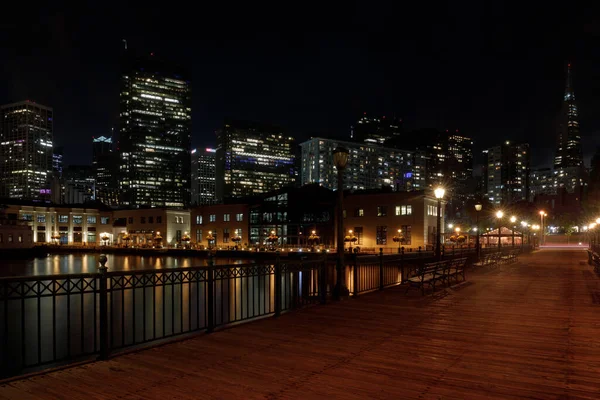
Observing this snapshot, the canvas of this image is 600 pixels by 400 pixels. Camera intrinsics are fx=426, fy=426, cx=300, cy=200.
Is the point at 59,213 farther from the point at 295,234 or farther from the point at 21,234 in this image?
the point at 295,234

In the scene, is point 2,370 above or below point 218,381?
below

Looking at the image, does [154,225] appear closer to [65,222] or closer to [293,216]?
[65,222]

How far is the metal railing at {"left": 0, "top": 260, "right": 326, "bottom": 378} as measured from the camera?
20.2 ft

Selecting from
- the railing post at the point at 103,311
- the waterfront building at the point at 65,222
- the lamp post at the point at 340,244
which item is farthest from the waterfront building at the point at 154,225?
the railing post at the point at 103,311

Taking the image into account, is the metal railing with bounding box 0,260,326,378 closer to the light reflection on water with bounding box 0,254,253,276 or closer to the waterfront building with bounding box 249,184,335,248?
the light reflection on water with bounding box 0,254,253,276

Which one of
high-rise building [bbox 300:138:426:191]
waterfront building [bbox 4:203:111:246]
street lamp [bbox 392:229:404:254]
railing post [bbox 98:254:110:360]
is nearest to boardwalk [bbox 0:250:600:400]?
railing post [bbox 98:254:110:360]

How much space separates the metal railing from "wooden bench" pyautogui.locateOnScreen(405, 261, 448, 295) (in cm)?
305

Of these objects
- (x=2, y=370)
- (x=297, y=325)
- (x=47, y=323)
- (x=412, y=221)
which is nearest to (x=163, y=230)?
(x=412, y=221)

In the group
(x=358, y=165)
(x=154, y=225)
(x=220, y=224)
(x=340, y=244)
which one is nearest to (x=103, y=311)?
(x=340, y=244)

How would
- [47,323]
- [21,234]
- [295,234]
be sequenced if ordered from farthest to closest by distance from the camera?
[21,234] → [295,234] → [47,323]

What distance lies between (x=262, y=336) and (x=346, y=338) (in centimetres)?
149

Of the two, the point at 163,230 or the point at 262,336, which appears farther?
the point at 163,230

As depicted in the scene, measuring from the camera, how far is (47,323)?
21.1 meters

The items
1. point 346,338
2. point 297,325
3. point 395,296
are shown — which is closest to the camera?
point 346,338
